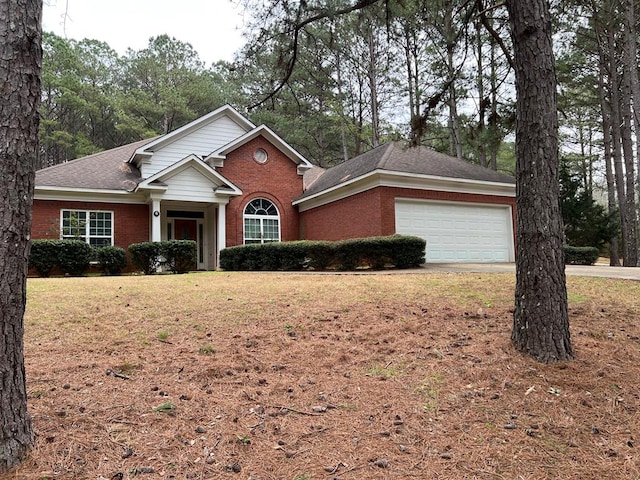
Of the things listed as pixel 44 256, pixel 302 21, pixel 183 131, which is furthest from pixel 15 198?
pixel 183 131

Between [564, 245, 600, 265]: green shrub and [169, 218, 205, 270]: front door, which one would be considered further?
[169, 218, 205, 270]: front door

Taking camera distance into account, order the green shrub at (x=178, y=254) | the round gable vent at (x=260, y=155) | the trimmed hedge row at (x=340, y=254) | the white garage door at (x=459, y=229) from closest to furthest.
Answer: the trimmed hedge row at (x=340, y=254) < the green shrub at (x=178, y=254) < the white garage door at (x=459, y=229) < the round gable vent at (x=260, y=155)

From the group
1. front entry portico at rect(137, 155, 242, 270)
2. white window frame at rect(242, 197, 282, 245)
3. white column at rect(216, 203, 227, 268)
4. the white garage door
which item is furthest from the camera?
white window frame at rect(242, 197, 282, 245)

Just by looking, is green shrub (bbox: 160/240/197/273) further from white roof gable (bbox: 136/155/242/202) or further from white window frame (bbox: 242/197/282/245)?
white window frame (bbox: 242/197/282/245)

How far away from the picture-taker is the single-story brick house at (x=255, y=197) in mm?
14477

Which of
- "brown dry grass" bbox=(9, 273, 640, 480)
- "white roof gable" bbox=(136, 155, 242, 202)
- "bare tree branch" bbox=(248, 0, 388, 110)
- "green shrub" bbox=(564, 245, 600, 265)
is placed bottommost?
"brown dry grass" bbox=(9, 273, 640, 480)

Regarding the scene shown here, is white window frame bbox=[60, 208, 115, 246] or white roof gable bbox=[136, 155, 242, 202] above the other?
white roof gable bbox=[136, 155, 242, 202]

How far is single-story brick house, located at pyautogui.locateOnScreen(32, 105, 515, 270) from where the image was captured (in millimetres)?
14477

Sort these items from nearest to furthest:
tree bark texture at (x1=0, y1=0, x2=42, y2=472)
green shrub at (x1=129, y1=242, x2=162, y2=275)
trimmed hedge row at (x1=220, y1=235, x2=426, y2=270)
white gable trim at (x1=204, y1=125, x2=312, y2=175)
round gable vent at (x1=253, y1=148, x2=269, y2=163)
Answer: tree bark texture at (x1=0, y1=0, x2=42, y2=472) → trimmed hedge row at (x1=220, y1=235, x2=426, y2=270) → green shrub at (x1=129, y1=242, x2=162, y2=275) → white gable trim at (x1=204, y1=125, x2=312, y2=175) → round gable vent at (x1=253, y1=148, x2=269, y2=163)

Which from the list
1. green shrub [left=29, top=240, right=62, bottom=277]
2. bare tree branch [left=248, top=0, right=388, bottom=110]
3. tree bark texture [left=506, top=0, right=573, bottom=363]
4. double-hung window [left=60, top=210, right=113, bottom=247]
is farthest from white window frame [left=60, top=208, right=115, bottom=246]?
tree bark texture [left=506, top=0, right=573, bottom=363]

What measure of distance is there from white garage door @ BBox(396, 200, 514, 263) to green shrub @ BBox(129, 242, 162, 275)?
7.70 meters

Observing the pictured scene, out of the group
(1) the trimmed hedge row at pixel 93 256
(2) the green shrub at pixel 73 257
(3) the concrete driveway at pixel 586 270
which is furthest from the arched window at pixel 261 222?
(3) the concrete driveway at pixel 586 270

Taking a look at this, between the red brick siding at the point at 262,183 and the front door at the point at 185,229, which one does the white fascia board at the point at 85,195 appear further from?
the red brick siding at the point at 262,183

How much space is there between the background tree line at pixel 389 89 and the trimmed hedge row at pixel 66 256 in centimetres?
724
